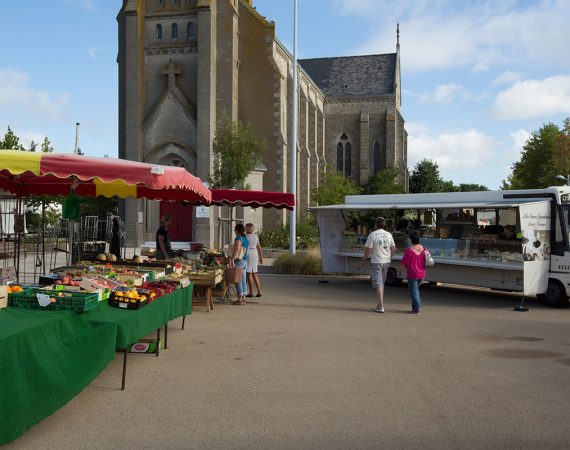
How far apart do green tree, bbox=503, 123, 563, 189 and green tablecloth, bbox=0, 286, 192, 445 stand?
48722mm

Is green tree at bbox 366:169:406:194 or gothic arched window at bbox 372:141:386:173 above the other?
gothic arched window at bbox 372:141:386:173

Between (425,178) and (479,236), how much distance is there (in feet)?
208

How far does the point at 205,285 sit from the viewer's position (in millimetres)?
11727

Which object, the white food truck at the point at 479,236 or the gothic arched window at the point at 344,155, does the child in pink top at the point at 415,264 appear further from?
the gothic arched window at the point at 344,155

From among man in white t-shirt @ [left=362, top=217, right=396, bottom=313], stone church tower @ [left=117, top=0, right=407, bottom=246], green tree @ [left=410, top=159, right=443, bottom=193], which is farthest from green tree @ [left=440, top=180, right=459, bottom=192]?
man in white t-shirt @ [left=362, top=217, right=396, bottom=313]

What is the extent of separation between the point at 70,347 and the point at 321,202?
3267 centimetres

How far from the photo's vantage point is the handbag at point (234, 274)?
1269 cm

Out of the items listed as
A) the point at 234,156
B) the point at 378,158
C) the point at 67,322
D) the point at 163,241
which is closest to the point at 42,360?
the point at 67,322

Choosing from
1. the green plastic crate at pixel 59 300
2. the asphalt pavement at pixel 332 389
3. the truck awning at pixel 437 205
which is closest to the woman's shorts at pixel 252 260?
the asphalt pavement at pixel 332 389

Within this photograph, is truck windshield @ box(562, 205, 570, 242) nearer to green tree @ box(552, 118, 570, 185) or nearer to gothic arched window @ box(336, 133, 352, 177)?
green tree @ box(552, 118, 570, 185)

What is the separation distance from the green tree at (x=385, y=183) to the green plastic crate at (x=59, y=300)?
139 ft

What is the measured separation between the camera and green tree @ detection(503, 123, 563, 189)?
51.6m

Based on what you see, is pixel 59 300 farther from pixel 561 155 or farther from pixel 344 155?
pixel 344 155

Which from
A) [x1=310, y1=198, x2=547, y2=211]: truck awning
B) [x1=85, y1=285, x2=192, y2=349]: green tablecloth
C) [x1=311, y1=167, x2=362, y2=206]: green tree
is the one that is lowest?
[x1=85, y1=285, x2=192, y2=349]: green tablecloth
